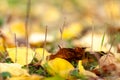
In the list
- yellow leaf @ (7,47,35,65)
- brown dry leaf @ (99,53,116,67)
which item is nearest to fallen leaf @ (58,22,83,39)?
yellow leaf @ (7,47,35,65)

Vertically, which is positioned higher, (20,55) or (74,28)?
(20,55)

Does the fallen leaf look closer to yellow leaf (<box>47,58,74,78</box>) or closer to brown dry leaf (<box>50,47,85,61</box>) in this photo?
brown dry leaf (<box>50,47,85,61</box>)

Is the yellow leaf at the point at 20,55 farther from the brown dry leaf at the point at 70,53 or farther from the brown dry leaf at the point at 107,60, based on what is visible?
the brown dry leaf at the point at 107,60

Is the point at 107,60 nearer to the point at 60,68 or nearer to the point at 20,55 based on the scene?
the point at 60,68

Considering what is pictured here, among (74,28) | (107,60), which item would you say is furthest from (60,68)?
(74,28)

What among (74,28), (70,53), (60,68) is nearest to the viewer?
(60,68)

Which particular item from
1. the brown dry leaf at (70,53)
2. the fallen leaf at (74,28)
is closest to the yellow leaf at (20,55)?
the brown dry leaf at (70,53)

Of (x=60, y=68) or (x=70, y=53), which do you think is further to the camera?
(x=70, y=53)
